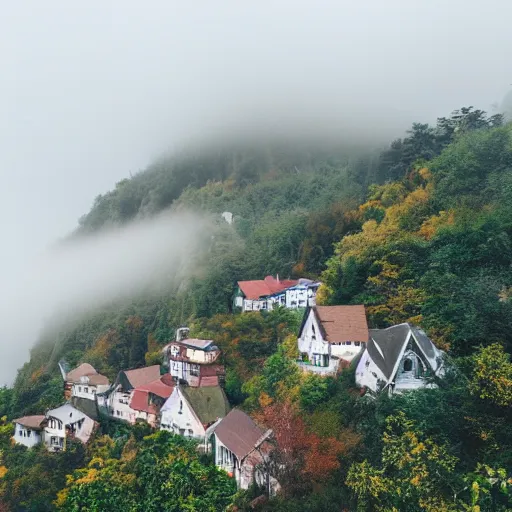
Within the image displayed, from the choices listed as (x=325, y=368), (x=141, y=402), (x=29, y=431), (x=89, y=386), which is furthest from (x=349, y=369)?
(x=29, y=431)

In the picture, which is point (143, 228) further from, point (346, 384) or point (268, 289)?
point (346, 384)

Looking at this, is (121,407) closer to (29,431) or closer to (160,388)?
(160,388)

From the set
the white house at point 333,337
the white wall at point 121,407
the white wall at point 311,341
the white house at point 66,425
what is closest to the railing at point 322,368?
the white house at point 333,337

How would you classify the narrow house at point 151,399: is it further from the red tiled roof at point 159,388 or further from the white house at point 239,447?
the white house at point 239,447

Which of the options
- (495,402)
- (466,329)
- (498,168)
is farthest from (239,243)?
(495,402)

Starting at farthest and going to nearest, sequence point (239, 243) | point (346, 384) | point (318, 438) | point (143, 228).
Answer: point (143, 228) < point (239, 243) < point (346, 384) < point (318, 438)
